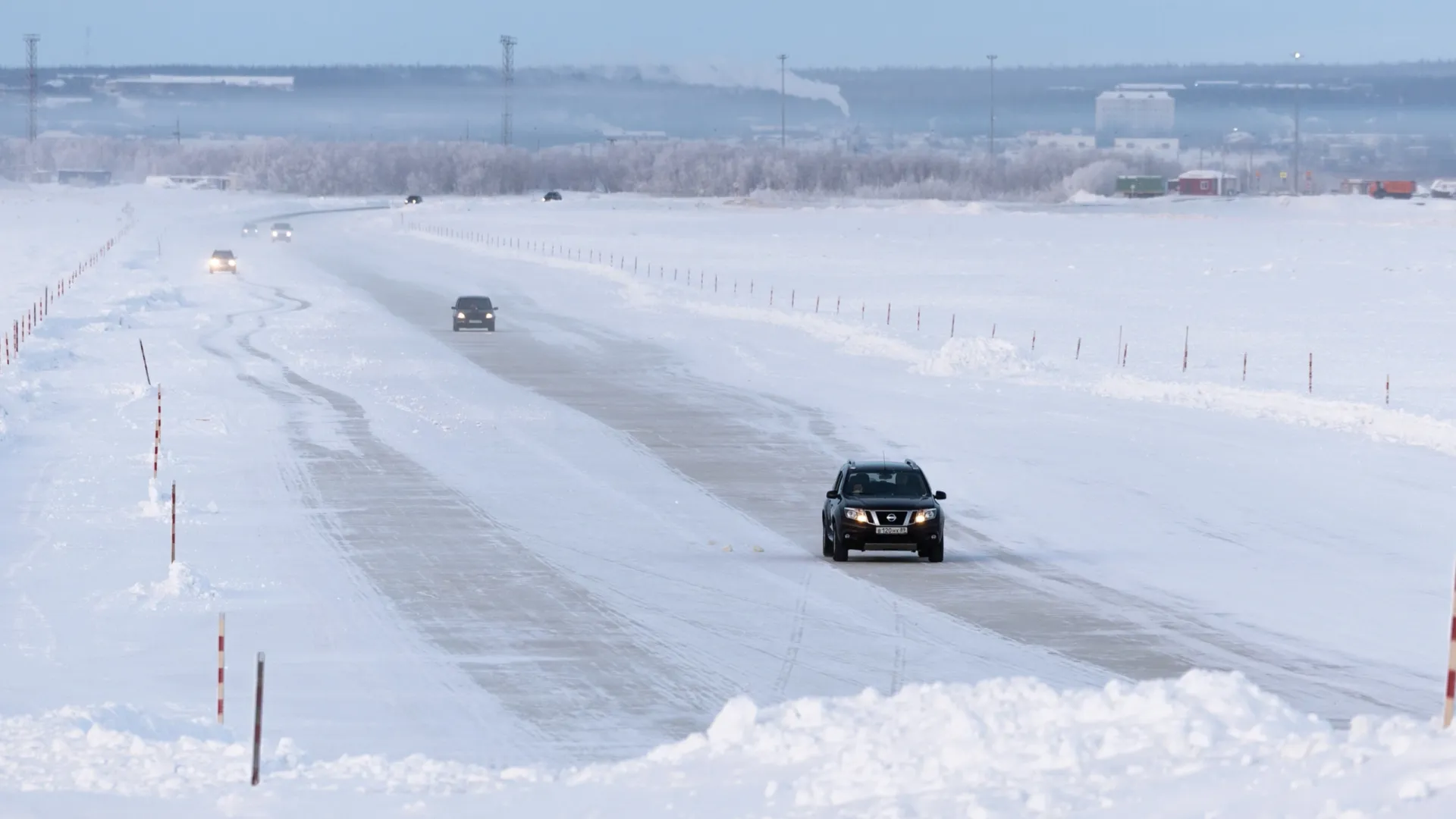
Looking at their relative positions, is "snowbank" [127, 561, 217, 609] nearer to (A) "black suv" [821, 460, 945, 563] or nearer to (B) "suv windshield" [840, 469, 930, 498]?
(A) "black suv" [821, 460, 945, 563]

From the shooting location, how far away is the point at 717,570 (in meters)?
21.8

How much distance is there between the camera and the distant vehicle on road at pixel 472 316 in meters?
56.4

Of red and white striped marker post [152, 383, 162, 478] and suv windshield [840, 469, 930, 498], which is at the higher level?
suv windshield [840, 469, 930, 498]

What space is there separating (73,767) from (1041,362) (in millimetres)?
34428

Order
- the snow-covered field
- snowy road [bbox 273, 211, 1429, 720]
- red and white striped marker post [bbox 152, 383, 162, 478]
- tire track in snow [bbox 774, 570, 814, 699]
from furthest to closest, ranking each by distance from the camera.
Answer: red and white striped marker post [bbox 152, 383, 162, 478]
snowy road [bbox 273, 211, 1429, 720]
tire track in snow [bbox 774, 570, 814, 699]
the snow-covered field

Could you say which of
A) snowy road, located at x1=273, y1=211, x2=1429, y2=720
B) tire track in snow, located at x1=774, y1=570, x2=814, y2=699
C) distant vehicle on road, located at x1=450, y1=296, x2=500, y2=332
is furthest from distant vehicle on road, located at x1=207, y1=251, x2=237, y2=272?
tire track in snow, located at x1=774, y1=570, x2=814, y2=699

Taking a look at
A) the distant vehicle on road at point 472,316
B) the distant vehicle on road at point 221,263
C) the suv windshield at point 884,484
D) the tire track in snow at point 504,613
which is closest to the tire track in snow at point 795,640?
the tire track in snow at point 504,613

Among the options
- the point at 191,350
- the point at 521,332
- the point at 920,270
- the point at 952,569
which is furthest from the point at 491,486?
the point at 920,270

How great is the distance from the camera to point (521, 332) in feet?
186

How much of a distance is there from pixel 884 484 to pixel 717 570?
2.59m

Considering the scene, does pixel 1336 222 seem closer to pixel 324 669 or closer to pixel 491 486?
A: pixel 491 486

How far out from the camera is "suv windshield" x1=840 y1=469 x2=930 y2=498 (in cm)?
2309

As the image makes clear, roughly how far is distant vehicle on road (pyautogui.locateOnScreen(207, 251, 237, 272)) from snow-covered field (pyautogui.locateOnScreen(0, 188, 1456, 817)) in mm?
21133

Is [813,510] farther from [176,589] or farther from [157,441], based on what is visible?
[176,589]
